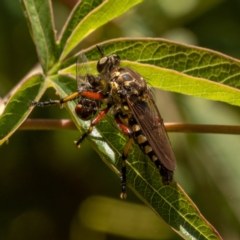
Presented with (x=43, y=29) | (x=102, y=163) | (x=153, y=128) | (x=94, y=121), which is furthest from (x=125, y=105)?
(x=102, y=163)

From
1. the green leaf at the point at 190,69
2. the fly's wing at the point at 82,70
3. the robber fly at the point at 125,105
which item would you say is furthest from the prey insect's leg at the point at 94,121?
the green leaf at the point at 190,69

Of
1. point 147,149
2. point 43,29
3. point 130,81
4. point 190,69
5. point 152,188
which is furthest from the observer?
point 130,81

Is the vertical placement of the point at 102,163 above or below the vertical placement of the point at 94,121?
below

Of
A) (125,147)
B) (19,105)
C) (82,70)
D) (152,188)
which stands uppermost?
(82,70)

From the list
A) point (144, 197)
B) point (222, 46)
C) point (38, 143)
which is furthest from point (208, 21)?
point (144, 197)

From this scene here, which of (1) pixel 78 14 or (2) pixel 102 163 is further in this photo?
(2) pixel 102 163

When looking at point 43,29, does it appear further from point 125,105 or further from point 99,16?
point 125,105

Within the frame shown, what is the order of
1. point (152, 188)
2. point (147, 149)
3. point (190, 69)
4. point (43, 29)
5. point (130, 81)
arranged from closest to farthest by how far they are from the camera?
point (152, 188)
point (190, 69)
point (147, 149)
point (43, 29)
point (130, 81)

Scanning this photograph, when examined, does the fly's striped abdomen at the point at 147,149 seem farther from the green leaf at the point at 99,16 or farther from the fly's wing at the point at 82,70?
the green leaf at the point at 99,16
